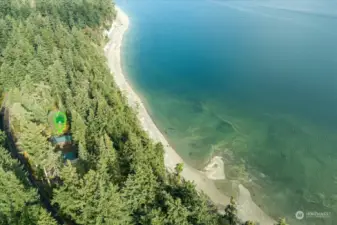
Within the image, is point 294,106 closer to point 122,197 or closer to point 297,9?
point 122,197

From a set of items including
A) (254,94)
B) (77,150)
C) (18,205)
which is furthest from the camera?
(254,94)

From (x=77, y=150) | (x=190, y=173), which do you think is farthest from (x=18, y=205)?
(x=190, y=173)

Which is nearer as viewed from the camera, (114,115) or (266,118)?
(114,115)

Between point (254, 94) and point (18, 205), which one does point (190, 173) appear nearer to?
point (18, 205)

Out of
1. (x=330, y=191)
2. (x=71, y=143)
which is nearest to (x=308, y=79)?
(x=330, y=191)

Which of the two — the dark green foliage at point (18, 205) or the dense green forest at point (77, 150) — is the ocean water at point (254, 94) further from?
the dark green foliage at point (18, 205)

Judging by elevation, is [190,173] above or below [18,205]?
below
